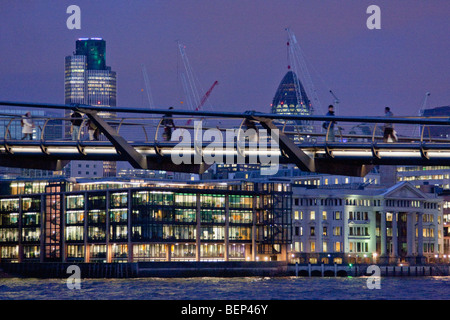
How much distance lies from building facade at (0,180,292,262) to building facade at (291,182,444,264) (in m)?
7.81

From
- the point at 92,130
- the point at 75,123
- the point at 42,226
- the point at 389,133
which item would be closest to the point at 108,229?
Answer: the point at 42,226

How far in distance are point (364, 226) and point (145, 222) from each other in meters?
40.1

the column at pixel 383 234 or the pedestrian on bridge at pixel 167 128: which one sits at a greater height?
the pedestrian on bridge at pixel 167 128

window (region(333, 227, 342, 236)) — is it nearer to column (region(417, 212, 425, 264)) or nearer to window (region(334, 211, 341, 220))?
window (region(334, 211, 341, 220))

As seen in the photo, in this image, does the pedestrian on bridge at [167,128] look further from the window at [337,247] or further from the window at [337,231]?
the window at [337,231]

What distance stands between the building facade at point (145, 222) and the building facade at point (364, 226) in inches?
308

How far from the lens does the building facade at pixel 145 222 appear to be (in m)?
147

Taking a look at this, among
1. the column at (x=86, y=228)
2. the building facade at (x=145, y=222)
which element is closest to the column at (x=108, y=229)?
the building facade at (x=145, y=222)

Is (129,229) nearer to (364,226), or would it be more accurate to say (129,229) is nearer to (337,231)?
(337,231)

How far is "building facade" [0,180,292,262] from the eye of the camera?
147125 millimetres

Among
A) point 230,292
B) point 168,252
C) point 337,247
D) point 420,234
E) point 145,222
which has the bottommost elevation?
point 230,292

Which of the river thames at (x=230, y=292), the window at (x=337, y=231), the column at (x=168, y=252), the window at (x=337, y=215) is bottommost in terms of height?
the river thames at (x=230, y=292)

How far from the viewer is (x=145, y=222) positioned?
146 metres

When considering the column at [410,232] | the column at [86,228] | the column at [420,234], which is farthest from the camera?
the column at [420,234]
